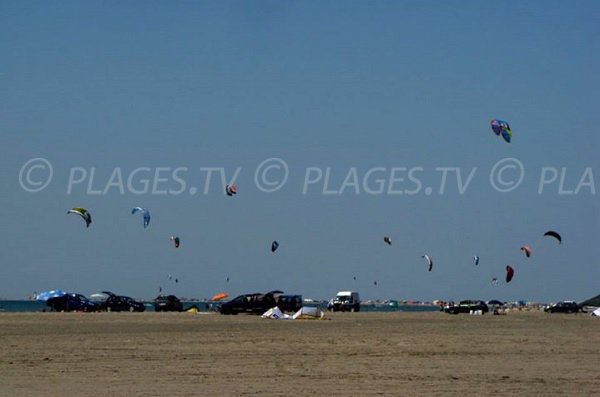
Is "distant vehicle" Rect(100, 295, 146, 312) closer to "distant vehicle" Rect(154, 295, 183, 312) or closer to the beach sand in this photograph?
"distant vehicle" Rect(154, 295, 183, 312)

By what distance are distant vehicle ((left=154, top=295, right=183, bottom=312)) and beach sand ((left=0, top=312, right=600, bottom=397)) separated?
35.0m

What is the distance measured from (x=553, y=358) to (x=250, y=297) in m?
33.5

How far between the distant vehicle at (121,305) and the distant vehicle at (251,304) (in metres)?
6.39

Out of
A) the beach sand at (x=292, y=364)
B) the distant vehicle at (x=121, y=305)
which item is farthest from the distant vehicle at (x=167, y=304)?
the beach sand at (x=292, y=364)

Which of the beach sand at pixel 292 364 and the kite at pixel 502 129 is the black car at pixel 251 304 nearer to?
the kite at pixel 502 129

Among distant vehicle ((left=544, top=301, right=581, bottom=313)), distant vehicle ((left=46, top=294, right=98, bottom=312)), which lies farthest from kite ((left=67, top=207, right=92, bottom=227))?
distant vehicle ((left=544, top=301, right=581, bottom=313))

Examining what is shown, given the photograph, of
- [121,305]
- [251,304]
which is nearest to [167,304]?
[121,305]

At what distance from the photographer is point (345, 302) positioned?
2650 inches

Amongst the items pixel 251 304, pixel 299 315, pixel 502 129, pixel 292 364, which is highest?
pixel 502 129

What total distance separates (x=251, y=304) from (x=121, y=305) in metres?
8.68

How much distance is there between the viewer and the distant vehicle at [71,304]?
183 feet

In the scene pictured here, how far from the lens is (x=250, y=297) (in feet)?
173

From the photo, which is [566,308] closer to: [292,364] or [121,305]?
[121,305]

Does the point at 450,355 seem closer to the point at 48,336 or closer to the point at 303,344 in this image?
the point at 303,344
